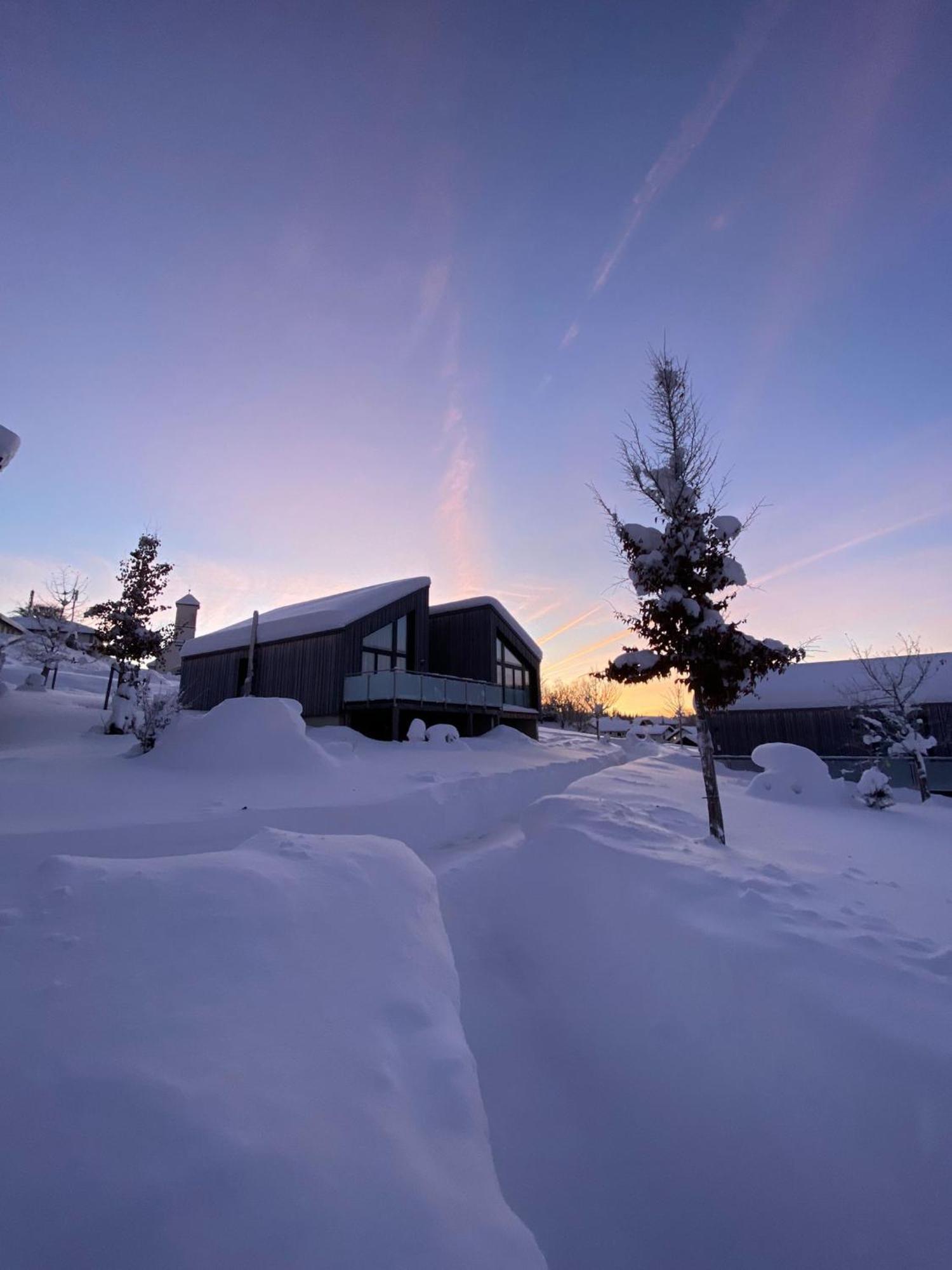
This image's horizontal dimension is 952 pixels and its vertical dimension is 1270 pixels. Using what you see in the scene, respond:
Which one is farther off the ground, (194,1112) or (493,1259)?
(194,1112)

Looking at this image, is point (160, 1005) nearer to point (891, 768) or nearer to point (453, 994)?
point (453, 994)

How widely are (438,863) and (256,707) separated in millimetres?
5952

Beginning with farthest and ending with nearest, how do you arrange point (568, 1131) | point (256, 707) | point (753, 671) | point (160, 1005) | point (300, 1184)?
point (256, 707) → point (753, 671) → point (568, 1131) → point (160, 1005) → point (300, 1184)

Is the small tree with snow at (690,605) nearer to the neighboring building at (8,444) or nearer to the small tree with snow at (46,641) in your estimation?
the neighboring building at (8,444)

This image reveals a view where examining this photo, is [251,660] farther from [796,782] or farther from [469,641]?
[796,782]

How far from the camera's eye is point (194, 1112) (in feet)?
6.72

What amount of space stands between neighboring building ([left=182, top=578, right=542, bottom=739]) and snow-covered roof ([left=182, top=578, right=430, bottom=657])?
45mm

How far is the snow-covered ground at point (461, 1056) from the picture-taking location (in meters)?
1.91

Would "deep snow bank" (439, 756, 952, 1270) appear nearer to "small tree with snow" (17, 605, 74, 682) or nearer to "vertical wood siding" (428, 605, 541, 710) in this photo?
"vertical wood siding" (428, 605, 541, 710)

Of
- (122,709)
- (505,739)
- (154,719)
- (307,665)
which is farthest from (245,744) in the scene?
(505,739)

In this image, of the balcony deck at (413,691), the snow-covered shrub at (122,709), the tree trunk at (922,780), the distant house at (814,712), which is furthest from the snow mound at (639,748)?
the snow-covered shrub at (122,709)

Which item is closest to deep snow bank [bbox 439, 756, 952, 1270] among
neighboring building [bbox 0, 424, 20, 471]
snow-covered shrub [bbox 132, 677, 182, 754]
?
snow-covered shrub [bbox 132, 677, 182, 754]

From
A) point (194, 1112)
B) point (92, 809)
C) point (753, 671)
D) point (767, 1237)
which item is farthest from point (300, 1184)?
point (753, 671)

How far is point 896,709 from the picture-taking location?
18109 millimetres
